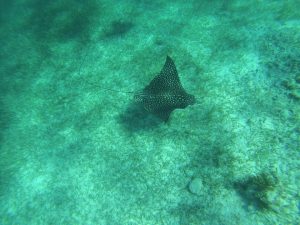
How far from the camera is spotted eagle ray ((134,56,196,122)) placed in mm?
5664

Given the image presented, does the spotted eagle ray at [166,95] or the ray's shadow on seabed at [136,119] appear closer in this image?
the spotted eagle ray at [166,95]

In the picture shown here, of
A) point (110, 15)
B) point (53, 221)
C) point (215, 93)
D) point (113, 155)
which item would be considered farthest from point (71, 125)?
point (110, 15)

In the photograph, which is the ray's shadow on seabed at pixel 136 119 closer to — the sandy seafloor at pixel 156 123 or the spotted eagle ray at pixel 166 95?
the sandy seafloor at pixel 156 123

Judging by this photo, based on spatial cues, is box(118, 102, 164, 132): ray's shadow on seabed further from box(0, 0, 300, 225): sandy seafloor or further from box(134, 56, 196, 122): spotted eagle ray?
box(134, 56, 196, 122): spotted eagle ray

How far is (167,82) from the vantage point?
5.87 meters

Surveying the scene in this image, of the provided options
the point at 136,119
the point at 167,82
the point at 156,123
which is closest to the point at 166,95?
the point at 167,82

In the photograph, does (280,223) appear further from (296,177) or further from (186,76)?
(186,76)

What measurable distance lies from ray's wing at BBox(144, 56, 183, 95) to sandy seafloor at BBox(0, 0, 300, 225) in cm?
103

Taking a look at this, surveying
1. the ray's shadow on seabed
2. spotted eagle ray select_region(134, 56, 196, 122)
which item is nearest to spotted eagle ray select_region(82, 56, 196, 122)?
spotted eagle ray select_region(134, 56, 196, 122)

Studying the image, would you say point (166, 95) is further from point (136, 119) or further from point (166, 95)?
point (136, 119)

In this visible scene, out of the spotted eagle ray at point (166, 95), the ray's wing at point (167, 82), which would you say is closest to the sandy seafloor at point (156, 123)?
the spotted eagle ray at point (166, 95)

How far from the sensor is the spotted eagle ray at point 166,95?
5664 mm

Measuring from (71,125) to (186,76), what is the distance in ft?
12.8

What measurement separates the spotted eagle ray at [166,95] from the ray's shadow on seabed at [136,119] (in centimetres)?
73
